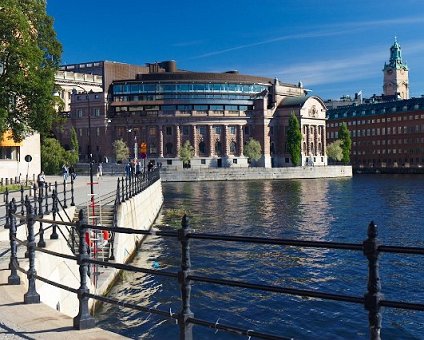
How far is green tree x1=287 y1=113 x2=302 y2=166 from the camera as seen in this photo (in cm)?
14100

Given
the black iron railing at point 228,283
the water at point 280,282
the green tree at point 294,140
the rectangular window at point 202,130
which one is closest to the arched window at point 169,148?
the rectangular window at point 202,130

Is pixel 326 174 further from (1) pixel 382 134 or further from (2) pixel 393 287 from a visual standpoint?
(2) pixel 393 287

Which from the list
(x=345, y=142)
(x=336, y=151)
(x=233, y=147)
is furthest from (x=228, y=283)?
(x=345, y=142)

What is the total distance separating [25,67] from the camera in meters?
36.0

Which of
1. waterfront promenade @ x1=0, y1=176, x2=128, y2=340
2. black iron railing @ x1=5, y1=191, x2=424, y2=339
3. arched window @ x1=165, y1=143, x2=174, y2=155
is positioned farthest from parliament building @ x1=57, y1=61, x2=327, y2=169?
black iron railing @ x1=5, y1=191, x2=424, y2=339

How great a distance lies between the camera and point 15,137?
40688mm

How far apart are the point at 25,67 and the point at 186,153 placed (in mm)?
100802

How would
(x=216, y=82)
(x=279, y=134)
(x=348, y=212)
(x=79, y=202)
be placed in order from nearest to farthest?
(x=79, y=202)
(x=348, y=212)
(x=216, y=82)
(x=279, y=134)

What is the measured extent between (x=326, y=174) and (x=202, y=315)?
11790 centimetres

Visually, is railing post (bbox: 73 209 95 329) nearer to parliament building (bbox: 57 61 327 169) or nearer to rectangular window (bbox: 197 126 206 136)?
parliament building (bbox: 57 61 327 169)

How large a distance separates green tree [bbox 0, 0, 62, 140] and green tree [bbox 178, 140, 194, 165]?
92556 mm

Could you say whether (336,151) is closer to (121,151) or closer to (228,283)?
(121,151)

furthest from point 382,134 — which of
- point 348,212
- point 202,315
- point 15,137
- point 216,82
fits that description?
point 202,315

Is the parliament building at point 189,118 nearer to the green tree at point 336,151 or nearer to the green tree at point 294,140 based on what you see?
the green tree at point 336,151
